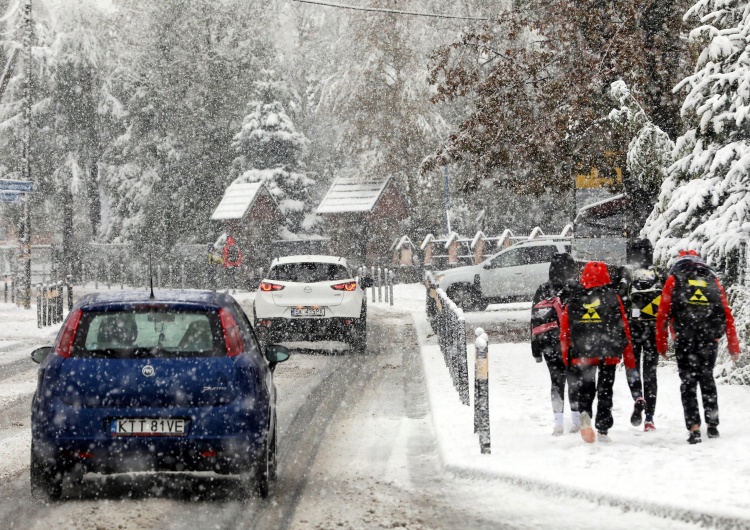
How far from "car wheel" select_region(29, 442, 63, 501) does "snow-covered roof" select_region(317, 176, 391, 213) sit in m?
41.8

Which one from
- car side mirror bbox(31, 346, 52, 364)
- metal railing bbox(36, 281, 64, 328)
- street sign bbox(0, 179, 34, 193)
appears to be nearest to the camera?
car side mirror bbox(31, 346, 52, 364)

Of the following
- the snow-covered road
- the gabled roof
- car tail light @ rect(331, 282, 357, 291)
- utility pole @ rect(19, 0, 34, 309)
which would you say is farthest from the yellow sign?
the gabled roof

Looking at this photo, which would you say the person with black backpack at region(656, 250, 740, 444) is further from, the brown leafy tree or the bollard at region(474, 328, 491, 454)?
the brown leafy tree

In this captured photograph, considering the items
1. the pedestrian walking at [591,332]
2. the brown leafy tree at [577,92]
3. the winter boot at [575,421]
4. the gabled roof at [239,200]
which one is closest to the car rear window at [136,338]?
the pedestrian walking at [591,332]

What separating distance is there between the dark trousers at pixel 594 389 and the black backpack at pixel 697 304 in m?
0.70

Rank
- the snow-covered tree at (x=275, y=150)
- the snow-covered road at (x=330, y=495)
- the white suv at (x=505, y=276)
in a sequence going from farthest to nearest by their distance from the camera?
the snow-covered tree at (x=275, y=150) < the white suv at (x=505, y=276) < the snow-covered road at (x=330, y=495)

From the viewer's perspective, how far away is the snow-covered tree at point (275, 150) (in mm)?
56500

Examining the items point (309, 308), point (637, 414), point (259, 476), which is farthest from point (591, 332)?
point (309, 308)

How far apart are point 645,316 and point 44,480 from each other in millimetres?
5373

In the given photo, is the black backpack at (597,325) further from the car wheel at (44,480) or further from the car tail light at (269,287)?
the car tail light at (269,287)

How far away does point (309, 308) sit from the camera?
17.5 metres

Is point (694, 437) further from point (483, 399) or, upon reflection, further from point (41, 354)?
point (41, 354)

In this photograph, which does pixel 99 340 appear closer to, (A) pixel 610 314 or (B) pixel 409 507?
(B) pixel 409 507

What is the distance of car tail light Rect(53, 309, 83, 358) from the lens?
6.95m
